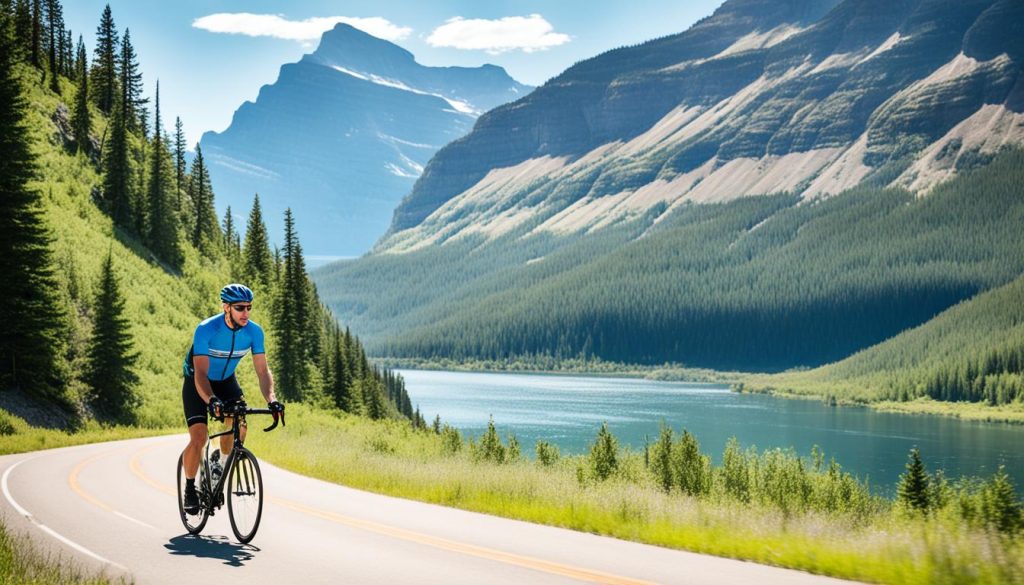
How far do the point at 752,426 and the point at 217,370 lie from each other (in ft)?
381

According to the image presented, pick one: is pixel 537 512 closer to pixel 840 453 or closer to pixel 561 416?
pixel 840 453

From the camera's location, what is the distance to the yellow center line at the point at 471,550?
10.6 meters

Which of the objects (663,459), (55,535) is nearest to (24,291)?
(55,535)

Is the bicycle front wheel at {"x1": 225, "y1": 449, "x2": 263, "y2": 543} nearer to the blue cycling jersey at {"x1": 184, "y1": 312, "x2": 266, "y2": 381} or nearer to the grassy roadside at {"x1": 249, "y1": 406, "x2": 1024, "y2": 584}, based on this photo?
the blue cycling jersey at {"x1": 184, "y1": 312, "x2": 266, "y2": 381}

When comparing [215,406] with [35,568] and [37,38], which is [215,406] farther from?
[37,38]

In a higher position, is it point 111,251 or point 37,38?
point 37,38

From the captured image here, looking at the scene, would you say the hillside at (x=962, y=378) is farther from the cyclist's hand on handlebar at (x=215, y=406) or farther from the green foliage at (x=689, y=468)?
the cyclist's hand on handlebar at (x=215, y=406)

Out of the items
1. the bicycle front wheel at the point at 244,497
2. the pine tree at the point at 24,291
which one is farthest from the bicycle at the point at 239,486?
the pine tree at the point at 24,291

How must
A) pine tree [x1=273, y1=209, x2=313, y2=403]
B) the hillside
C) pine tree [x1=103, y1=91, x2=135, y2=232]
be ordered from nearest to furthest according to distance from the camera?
pine tree [x1=273, y1=209, x2=313, y2=403] < pine tree [x1=103, y1=91, x2=135, y2=232] < the hillside

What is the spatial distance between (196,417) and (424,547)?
359 cm

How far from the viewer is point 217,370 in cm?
1251

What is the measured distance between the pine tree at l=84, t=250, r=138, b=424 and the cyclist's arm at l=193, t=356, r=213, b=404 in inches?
1281

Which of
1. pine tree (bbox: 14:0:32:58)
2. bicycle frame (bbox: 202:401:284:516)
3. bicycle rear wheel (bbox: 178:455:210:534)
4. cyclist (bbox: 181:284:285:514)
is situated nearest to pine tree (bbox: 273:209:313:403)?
pine tree (bbox: 14:0:32:58)

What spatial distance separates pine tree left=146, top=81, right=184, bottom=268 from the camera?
79.9 metres
